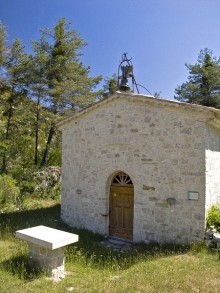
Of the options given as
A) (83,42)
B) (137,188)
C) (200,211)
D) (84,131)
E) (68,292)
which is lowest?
(68,292)

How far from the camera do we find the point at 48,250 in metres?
5.88

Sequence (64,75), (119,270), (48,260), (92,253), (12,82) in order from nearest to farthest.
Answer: (48,260)
(119,270)
(92,253)
(12,82)
(64,75)

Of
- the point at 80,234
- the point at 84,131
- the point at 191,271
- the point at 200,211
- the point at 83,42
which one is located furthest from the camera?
the point at 83,42

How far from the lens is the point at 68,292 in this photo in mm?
4992

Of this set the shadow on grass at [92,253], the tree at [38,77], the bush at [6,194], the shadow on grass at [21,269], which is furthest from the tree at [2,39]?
the shadow on grass at [21,269]

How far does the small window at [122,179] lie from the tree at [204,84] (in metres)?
13.8

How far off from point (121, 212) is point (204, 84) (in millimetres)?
15564

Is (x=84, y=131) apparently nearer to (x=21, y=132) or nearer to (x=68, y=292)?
(x=68, y=292)

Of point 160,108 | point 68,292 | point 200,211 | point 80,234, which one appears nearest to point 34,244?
point 68,292

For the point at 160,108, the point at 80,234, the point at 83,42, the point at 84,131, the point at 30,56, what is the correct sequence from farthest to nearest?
the point at 83,42, the point at 30,56, the point at 84,131, the point at 80,234, the point at 160,108

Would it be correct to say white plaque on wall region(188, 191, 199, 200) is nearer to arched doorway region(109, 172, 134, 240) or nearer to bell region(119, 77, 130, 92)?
arched doorway region(109, 172, 134, 240)

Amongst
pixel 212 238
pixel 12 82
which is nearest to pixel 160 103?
pixel 212 238

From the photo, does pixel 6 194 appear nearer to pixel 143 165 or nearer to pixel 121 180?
pixel 121 180

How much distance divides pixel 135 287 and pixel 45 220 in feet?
21.9
